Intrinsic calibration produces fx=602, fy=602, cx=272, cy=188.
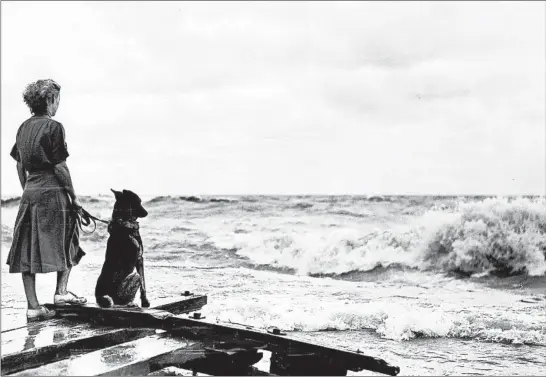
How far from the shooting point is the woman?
184 inches

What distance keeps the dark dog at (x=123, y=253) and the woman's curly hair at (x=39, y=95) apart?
880 mm

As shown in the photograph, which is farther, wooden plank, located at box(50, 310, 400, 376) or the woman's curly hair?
the woman's curly hair

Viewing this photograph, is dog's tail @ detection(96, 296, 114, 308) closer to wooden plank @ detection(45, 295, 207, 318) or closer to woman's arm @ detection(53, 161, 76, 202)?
wooden plank @ detection(45, 295, 207, 318)

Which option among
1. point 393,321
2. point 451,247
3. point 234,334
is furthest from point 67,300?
point 451,247

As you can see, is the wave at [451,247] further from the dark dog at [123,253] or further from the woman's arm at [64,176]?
the woman's arm at [64,176]

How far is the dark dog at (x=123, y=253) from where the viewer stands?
5.01 metres

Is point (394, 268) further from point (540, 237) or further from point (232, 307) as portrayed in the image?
point (232, 307)

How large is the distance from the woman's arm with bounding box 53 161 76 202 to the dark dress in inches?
1.4

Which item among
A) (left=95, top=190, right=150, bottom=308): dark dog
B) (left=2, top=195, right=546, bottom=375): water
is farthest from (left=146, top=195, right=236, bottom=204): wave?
(left=95, top=190, right=150, bottom=308): dark dog

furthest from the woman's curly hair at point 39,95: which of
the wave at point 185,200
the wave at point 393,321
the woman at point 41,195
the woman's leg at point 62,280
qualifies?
the wave at point 185,200

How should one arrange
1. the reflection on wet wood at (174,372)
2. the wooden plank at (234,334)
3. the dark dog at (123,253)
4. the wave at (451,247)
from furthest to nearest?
the wave at (451,247)
the dark dog at (123,253)
the reflection on wet wood at (174,372)
the wooden plank at (234,334)

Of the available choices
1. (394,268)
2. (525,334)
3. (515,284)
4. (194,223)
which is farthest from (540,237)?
(194,223)

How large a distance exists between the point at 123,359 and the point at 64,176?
1803 millimetres

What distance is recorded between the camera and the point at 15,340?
157 inches
